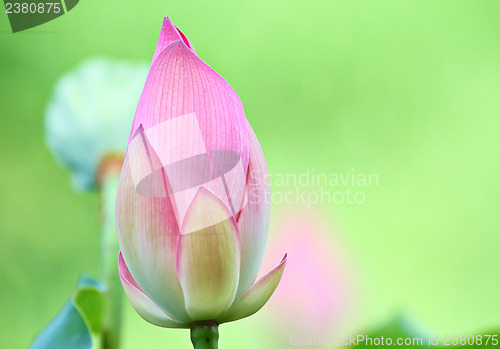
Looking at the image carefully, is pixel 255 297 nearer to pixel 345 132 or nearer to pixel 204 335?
pixel 204 335

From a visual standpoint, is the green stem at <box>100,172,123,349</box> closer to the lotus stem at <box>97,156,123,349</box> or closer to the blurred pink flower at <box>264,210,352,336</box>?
the lotus stem at <box>97,156,123,349</box>

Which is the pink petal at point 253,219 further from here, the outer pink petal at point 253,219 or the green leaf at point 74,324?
the green leaf at point 74,324

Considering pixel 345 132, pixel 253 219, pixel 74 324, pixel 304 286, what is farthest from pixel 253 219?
pixel 345 132

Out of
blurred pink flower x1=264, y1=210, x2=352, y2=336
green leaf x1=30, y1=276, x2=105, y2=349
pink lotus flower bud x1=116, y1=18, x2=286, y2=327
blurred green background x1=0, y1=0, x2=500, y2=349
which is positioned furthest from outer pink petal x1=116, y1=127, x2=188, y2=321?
blurred green background x1=0, y1=0, x2=500, y2=349

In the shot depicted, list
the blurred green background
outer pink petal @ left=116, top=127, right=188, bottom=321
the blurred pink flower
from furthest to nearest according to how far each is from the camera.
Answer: the blurred green background
the blurred pink flower
outer pink petal @ left=116, top=127, right=188, bottom=321

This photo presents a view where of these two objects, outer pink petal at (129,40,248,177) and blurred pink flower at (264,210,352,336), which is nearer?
outer pink petal at (129,40,248,177)

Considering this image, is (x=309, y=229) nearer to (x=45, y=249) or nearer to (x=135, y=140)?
(x=135, y=140)

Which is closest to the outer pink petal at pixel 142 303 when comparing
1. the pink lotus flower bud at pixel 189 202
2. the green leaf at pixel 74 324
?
the pink lotus flower bud at pixel 189 202
